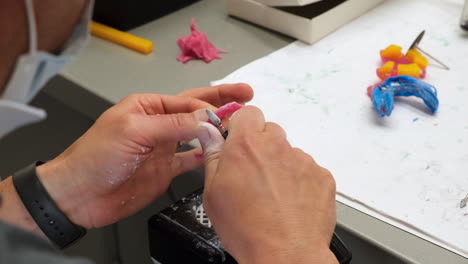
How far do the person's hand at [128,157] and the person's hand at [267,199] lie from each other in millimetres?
97

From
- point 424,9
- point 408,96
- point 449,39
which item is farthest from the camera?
point 424,9

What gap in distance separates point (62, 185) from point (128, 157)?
11 centimetres

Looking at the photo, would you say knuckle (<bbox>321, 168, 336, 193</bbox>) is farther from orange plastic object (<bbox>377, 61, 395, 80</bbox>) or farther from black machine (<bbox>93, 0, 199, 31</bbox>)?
black machine (<bbox>93, 0, 199, 31</bbox>)

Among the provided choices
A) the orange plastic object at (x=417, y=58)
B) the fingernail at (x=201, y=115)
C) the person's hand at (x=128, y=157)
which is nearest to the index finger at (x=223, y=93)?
the person's hand at (x=128, y=157)

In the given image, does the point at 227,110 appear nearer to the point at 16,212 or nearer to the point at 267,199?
the point at 267,199

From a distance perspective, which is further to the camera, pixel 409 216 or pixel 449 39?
pixel 449 39

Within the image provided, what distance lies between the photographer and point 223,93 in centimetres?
84

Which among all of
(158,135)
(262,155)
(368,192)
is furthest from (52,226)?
(368,192)

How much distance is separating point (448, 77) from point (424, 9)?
0.94 ft

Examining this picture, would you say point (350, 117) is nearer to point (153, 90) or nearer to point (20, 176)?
point (153, 90)

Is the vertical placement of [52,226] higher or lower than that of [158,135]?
lower

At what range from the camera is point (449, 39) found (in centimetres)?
107

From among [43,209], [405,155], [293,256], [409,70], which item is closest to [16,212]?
[43,209]

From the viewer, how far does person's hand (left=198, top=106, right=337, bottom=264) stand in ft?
1.96
